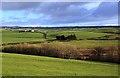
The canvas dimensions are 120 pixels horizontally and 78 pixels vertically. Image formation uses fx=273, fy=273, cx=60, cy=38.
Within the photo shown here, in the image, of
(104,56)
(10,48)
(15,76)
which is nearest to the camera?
(15,76)

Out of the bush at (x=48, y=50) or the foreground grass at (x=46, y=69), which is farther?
the bush at (x=48, y=50)

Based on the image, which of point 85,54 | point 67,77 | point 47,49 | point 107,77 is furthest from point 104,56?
point 67,77

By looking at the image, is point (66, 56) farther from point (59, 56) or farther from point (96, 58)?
point (96, 58)

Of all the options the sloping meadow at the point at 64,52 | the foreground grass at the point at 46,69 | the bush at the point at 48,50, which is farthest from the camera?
the bush at the point at 48,50

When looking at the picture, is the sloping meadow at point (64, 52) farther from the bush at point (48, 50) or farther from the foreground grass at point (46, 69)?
the foreground grass at point (46, 69)

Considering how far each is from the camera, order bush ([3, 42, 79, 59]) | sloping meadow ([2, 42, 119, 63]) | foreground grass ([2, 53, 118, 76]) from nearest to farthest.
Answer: foreground grass ([2, 53, 118, 76])
sloping meadow ([2, 42, 119, 63])
bush ([3, 42, 79, 59])

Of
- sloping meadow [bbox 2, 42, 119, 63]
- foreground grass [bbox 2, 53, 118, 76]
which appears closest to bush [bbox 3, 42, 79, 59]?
sloping meadow [bbox 2, 42, 119, 63]

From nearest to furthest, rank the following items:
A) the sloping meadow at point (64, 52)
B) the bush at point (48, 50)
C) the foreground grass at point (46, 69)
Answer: the foreground grass at point (46, 69), the sloping meadow at point (64, 52), the bush at point (48, 50)

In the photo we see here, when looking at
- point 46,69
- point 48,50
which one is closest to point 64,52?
point 48,50

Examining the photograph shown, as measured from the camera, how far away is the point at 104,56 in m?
43.9

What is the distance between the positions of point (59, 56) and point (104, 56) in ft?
25.3

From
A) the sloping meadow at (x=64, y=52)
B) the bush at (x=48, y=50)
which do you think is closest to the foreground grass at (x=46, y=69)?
the sloping meadow at (x=64, y=52)

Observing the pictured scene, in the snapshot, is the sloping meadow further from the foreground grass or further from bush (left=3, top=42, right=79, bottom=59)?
the foreground grass

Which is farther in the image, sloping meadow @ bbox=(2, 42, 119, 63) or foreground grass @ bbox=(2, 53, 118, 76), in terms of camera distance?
sloping meadow @ bbox=(2, 42, 119, 63)
